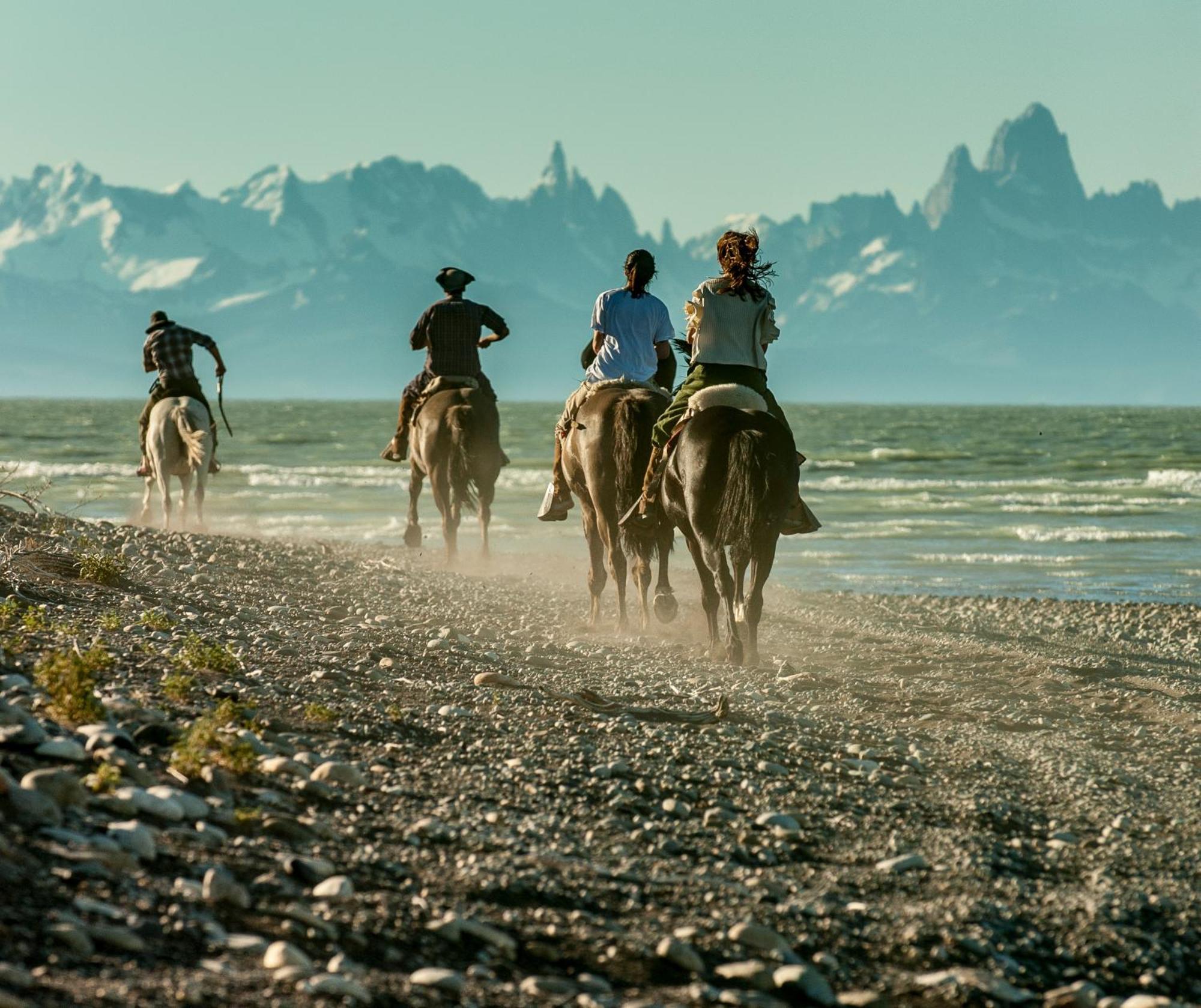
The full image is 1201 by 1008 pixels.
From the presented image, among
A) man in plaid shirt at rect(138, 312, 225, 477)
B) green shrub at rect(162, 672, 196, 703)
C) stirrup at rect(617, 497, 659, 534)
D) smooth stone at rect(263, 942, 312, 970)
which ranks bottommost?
smooth stone at rect(263, 942, 312, 970)

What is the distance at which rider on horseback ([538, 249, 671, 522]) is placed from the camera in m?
11.6

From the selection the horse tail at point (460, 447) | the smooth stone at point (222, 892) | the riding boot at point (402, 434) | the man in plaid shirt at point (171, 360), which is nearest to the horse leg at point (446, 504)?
the horse tail at point (460, 447)

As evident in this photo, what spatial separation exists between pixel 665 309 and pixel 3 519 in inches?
260

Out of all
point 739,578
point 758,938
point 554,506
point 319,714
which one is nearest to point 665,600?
point 554,506

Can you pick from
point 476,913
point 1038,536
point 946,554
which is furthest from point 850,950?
point 1038,536

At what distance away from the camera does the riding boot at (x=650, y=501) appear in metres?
10.6

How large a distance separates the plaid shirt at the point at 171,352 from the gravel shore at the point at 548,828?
9815 millimetres

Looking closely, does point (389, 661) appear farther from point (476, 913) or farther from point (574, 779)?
point (476, 913)

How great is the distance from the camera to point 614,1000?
3.91m

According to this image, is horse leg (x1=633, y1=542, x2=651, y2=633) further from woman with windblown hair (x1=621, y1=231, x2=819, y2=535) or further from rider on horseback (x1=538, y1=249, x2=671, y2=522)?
woman with windblown hair (x1=621, y1=231, x2=819, y2=535)

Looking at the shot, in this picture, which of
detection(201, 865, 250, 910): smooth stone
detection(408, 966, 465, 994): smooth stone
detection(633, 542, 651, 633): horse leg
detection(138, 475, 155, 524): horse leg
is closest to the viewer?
detection(408, 966, 465, 994): smooth stone

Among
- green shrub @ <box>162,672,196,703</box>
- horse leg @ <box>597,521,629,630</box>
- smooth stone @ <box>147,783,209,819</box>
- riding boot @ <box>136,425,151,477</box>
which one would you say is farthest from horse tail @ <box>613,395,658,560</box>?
riding boot @ <box>136,425,151,477</box>

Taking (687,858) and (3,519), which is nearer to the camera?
(687,858)

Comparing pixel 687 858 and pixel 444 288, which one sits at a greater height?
pixel 444 288
